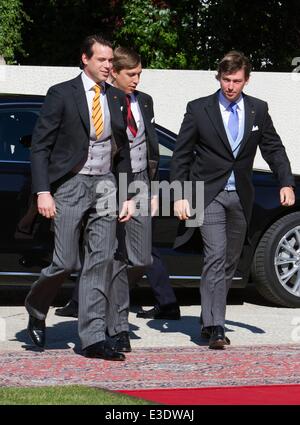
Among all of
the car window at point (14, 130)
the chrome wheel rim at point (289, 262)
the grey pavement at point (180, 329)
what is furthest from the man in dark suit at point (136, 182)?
the chrome wheel rim at point (289, 262)

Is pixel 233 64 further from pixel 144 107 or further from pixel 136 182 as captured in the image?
pixel 136 182

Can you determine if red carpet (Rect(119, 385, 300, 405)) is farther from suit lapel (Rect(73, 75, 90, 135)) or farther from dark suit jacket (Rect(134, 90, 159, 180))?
dark suit jacket (Rect(134, 90, 159, 180))

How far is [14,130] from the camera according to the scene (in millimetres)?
9766

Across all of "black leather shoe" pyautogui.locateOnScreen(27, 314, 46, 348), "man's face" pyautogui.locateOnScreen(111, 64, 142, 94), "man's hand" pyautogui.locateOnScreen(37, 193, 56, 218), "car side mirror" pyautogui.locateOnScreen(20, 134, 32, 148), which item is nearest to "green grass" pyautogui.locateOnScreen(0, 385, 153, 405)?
"man's hand" pyautogui.locateOnScreen(37, 193, 56, 218)

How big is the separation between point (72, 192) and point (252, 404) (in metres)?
2.00

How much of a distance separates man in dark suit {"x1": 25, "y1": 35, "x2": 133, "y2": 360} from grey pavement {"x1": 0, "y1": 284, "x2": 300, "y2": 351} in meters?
0.65

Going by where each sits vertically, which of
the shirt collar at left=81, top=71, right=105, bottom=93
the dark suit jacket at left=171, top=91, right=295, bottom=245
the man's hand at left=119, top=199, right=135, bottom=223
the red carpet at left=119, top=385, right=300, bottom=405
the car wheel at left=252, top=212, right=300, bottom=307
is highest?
the shirt collar at left=81, top=71, right=105, bottom=93

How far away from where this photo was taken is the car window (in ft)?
31.7

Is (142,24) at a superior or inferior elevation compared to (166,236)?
superior

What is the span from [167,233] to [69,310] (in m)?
0.93

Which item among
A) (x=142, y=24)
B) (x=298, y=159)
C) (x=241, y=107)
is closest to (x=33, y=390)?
(x=241, y=107)

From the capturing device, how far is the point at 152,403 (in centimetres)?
631

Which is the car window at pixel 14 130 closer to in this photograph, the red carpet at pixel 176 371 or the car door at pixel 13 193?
the car door at pixel 13 193

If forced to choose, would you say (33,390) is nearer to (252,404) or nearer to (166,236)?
(252,404)
